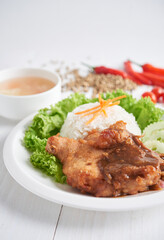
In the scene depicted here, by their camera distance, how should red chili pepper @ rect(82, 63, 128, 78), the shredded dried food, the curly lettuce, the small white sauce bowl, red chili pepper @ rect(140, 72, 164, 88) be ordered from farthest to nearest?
1. red chili pepper @ rect(82, 63, 128, 78)
2. red chili pepper @ rect(140, 72, 164, 88)
3. the shredded dried food
4. the small white sauce bowl
5. the curly lettuce

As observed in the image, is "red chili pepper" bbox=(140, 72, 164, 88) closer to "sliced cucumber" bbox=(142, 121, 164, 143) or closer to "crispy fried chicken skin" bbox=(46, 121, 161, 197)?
"sliced cucumber" bbox=(142, 121, 164, 143)

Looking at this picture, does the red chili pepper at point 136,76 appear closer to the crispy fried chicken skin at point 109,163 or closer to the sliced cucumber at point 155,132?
the sliced cucumber at point 155,132

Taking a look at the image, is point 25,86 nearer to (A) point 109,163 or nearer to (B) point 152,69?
(A) point 109,163

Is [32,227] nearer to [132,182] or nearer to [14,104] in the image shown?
[132,182]

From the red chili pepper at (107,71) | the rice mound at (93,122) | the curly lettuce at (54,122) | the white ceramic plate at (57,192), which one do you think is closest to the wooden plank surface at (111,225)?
the white ceramic plate at (57,192)

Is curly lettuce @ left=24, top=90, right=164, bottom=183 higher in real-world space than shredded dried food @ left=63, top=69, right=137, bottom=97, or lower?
higher

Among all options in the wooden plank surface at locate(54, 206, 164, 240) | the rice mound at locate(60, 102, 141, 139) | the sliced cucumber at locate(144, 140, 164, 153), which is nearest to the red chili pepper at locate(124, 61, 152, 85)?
the rice mound at locate(60, 102, 141, 139)

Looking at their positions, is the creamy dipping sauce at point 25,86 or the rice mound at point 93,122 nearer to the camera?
the rice mound at point 93,122

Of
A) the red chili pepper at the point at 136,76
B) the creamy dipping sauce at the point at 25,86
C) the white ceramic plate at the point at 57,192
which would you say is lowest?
the red chili pepper at the point at 136,76
